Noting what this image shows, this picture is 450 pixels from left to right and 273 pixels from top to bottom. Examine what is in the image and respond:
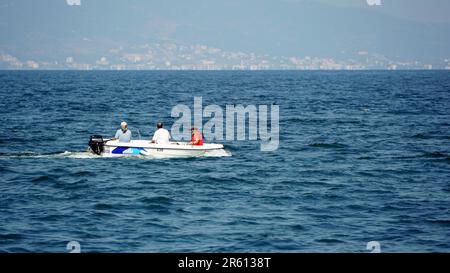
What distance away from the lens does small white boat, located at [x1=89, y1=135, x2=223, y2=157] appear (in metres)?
34.1

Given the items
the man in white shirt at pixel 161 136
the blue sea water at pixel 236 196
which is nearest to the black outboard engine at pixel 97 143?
the blue sea water at pixel 236 196

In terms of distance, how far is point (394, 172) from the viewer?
32.2m

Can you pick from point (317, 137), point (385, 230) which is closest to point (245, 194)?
point (385, 230)

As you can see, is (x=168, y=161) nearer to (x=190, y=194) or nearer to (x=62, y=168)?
(x=62, y=168)

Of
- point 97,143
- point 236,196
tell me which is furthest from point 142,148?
point 236,196

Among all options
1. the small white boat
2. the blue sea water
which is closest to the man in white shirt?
the small white boat

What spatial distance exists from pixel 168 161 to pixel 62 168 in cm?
489

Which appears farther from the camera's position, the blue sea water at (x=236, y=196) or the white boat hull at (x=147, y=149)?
the white boat hull at (x=147, y=149)

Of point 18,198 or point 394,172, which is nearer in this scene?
point 18,198

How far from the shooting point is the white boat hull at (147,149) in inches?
1341

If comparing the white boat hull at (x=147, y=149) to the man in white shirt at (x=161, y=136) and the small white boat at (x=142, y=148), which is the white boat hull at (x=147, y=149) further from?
the man in white shirt at (x=161, y=136)

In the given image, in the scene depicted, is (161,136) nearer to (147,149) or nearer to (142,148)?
(147,149)

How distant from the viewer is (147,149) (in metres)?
34.1

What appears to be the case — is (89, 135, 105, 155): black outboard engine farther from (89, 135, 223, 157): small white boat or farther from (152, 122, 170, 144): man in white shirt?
(152, 122, 170, 144): man in white shirt
